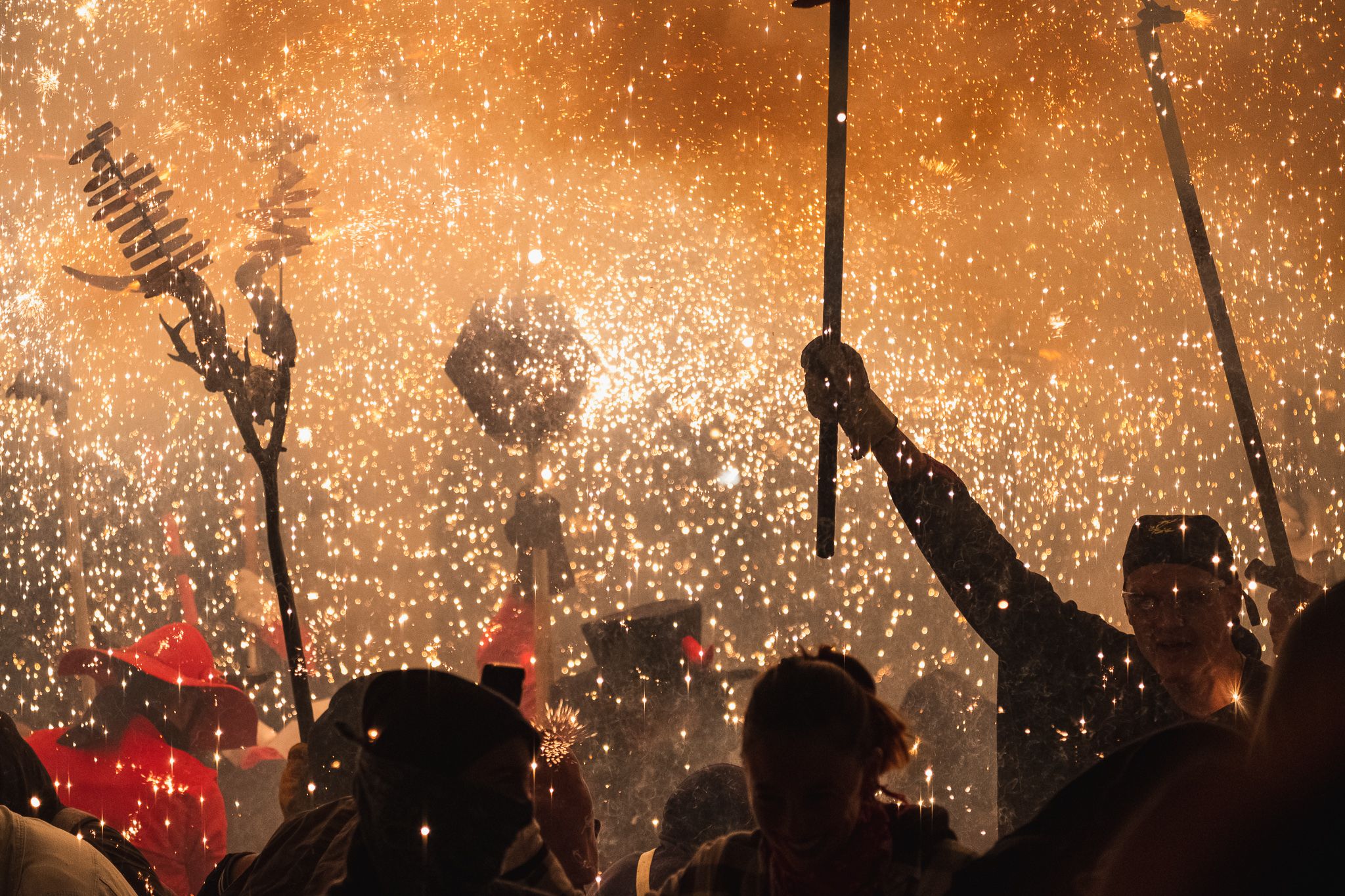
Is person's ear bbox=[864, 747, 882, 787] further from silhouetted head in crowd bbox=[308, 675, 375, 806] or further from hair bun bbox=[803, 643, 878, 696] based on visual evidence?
silhouetted head in crowd bbox=[308, 675, 375, 806]

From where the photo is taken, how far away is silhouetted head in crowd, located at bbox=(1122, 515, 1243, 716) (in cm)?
76

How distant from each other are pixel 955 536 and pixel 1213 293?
0.34 metres

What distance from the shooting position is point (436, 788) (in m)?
0.46

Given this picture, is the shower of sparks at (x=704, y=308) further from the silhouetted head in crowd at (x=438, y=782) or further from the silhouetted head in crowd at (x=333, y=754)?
the silhouetted head in crowd at (x=438, y=782)

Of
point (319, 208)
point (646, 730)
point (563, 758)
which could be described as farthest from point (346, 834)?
point (319, 208)

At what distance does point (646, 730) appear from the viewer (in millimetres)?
986

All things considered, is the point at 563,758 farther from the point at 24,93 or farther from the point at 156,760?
the point at 24,93

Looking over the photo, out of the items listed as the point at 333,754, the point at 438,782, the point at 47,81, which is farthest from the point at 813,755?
the point at 47,81

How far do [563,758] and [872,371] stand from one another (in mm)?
473

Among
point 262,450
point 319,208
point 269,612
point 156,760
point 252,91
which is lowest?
point 156,760

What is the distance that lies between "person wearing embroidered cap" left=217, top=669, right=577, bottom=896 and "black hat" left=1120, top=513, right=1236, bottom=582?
1.82 ft

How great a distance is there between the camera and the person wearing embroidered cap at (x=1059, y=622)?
779mm

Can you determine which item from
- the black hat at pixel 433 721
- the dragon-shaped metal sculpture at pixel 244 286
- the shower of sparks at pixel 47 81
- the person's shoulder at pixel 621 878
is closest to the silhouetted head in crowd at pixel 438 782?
the black hat at pixel 433 721

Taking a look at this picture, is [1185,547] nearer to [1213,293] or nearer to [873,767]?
[1213,293]
